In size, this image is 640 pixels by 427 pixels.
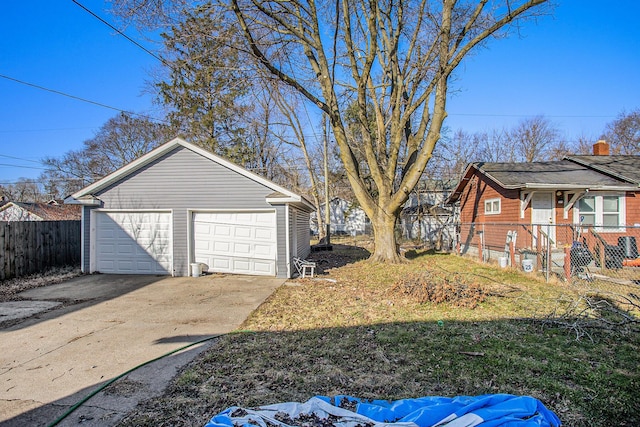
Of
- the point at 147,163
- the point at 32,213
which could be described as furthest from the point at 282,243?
the point at 32,213

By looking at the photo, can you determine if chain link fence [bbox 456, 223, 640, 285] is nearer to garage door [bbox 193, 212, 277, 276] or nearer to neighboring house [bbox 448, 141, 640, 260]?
neighboring house [bbox 448, 141, 640, 260]

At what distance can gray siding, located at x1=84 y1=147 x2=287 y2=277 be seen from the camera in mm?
9898

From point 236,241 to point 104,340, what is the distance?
541 cm

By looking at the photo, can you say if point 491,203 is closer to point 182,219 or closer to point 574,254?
point 574,254

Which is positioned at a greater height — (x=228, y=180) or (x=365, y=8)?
(x=365, y=8)

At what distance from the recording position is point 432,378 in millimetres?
3500

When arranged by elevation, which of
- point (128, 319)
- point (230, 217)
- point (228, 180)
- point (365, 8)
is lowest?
point (128, 319)

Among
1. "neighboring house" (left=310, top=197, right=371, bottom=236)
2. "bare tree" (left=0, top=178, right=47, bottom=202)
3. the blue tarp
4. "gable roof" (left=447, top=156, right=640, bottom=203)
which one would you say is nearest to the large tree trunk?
"gable roof" (left=447, top=156, right=640, bottom=203)

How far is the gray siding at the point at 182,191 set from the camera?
9.90m

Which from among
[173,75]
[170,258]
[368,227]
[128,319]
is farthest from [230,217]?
[368,227]

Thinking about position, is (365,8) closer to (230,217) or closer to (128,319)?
(230,217)

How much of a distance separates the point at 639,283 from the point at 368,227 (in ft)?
71.0

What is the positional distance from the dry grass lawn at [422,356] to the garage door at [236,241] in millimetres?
3299

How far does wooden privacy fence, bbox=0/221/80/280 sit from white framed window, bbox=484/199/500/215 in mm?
15604
